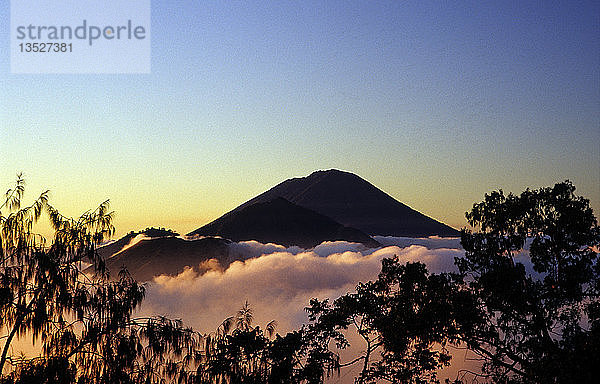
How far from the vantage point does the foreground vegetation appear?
14.6 m

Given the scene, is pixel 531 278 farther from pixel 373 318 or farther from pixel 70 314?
pixel 70 314

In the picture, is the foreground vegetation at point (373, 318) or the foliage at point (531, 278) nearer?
the foreground vegetation at point (373, 318)

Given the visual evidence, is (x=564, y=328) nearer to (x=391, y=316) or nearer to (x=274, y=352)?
(x=391, y=316)

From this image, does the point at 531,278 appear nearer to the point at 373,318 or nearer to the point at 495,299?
the point at 495,299

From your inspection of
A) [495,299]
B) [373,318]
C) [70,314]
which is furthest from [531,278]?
[70,314]

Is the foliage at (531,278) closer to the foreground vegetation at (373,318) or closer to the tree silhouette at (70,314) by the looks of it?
the foreground vegetation at (373,318)

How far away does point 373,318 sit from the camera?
1948 centimetres

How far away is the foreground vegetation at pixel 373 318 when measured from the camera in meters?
14.6

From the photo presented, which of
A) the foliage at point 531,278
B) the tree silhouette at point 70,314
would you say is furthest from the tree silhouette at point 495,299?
the tree silhouette at point 70,314

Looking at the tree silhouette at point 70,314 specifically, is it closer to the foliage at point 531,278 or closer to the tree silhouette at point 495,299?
the tree silhouette at point 495,299

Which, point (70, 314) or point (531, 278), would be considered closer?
point (70, 314)

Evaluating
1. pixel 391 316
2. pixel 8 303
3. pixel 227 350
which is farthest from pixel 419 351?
pixel 8 303

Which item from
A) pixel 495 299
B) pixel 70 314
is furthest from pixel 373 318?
pixel 70 314

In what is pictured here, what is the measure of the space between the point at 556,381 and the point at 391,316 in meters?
5.44
